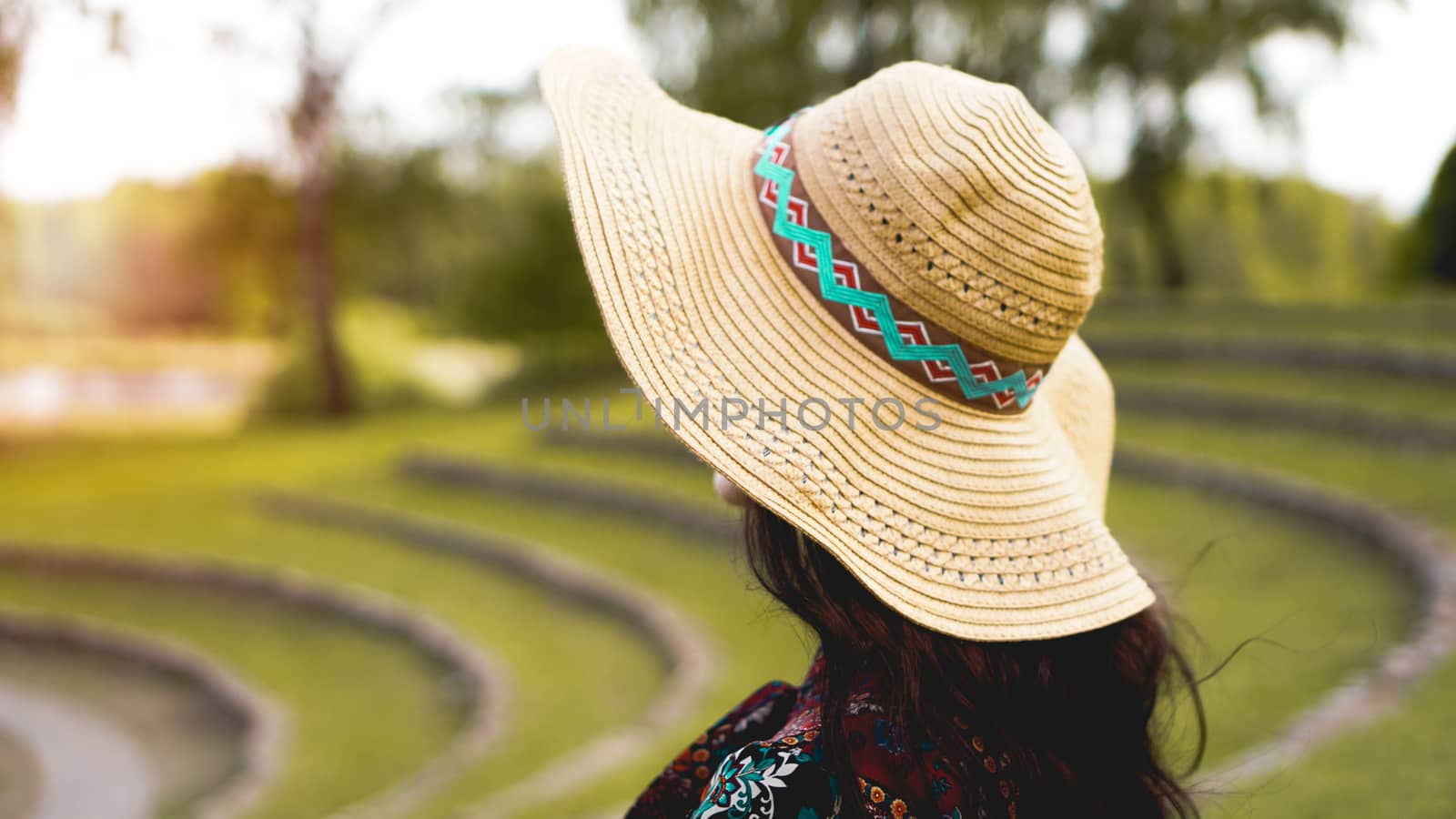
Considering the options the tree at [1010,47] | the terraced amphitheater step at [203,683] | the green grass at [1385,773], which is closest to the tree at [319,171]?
the tree at [1010,47]

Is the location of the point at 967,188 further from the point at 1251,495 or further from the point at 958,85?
the point at 1251,495

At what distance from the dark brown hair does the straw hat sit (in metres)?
0.07

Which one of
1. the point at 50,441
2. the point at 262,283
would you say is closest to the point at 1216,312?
the point at 50,441

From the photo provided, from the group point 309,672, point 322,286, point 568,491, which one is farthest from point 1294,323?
point 322,286

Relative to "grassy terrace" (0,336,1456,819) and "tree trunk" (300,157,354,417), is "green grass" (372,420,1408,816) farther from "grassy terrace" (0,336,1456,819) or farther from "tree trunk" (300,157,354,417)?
"tree trunk" (300,157,354,417)

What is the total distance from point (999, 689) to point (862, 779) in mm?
196

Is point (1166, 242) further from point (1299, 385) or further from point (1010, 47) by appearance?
point (1299, 385)

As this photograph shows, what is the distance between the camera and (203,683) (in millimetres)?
6184

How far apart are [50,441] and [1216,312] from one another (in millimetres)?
13889

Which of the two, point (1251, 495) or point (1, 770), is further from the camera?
point (1251, 495)

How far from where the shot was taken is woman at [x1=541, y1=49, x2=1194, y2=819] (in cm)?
104

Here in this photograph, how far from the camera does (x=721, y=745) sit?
1.31 meters

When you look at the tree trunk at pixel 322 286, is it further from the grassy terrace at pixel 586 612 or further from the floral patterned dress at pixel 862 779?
the floral patterned dress at pixel 862 779

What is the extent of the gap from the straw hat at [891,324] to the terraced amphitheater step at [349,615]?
3.34 metres
